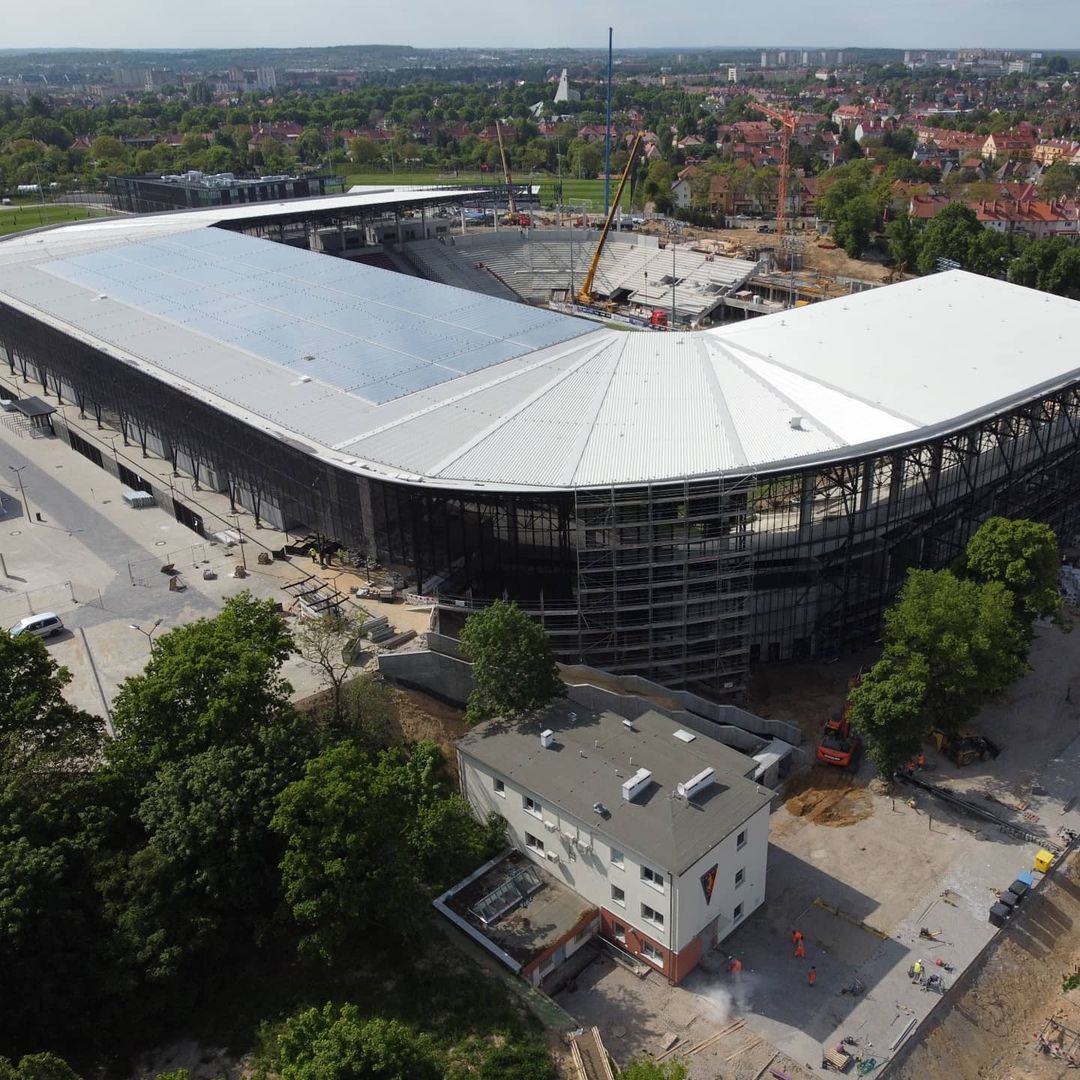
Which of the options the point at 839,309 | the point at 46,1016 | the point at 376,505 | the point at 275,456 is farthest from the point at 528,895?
the point at 839,309

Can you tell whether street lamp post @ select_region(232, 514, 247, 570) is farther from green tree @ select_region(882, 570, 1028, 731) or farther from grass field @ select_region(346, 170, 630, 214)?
grass field @ select_region(346, 170, 630, 214)

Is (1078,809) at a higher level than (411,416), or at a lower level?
lower

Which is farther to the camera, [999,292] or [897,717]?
[999,292]

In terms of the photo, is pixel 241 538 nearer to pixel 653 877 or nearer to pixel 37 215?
pixel 653 877

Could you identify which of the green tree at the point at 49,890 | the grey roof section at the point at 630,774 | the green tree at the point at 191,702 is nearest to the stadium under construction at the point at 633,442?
the grey roof section at the point at 630,774

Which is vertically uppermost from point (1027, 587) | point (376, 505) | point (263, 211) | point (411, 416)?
point (263, 211)

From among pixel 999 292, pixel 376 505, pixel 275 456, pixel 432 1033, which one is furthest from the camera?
pixel 999 292

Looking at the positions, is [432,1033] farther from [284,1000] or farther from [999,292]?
[999,292]
